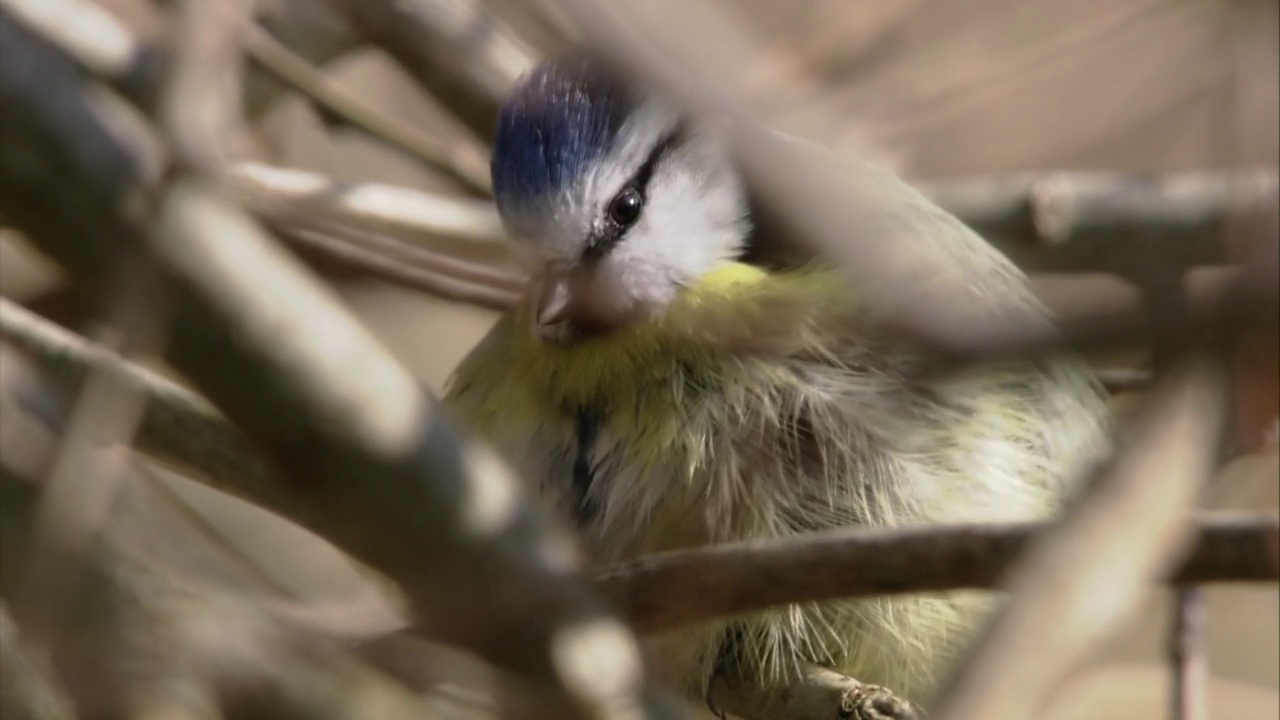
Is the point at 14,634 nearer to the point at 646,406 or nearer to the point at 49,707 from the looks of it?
the point at 49,707

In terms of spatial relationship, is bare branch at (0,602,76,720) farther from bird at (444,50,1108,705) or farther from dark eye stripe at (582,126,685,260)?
dark eye stripe at (582,126,685,260)

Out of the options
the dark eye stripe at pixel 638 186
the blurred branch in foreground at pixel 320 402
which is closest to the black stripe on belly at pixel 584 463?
the dark eye stripe at pixel 638 186

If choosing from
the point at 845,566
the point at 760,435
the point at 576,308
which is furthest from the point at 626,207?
the point at 845,566

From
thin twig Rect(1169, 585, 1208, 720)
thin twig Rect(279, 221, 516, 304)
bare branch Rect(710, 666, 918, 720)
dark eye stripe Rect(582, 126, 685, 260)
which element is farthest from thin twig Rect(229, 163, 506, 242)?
thin twig Rect(1169, 585, 1208, 720)

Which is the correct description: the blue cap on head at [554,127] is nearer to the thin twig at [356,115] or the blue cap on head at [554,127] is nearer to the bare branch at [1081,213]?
the thin twig at [356,115]

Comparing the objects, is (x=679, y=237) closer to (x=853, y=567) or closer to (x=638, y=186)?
(x=638, y=186)

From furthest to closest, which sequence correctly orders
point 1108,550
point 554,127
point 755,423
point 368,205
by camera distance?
1. point 368,205
2. point 554,127
3. point 755,423
4. point 1108,550
